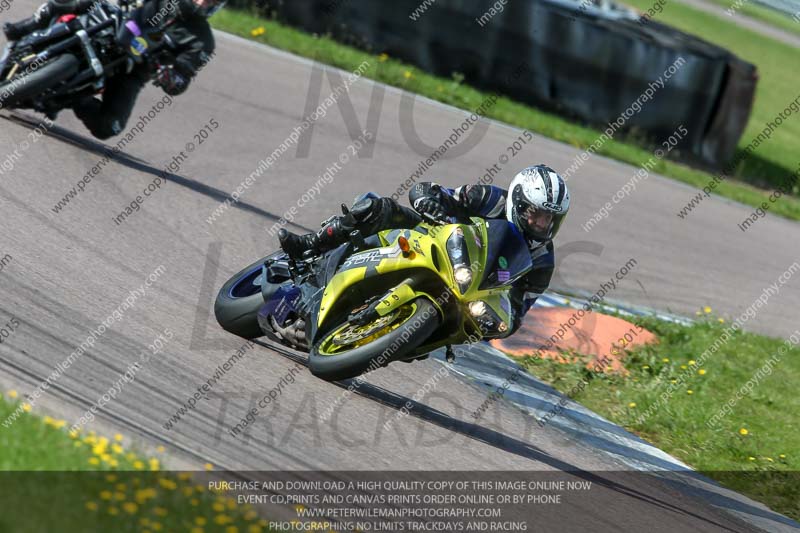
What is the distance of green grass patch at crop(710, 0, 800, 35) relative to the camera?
143 feet

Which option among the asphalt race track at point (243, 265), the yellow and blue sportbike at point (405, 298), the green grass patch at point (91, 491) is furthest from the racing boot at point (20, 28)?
the green grass patch at point (91, 491)

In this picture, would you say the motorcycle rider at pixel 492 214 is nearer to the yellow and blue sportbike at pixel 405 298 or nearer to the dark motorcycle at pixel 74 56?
the yellow and blue sportbike at pixel 405 298

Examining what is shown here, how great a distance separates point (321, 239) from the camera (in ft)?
24.7

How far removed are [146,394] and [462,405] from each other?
2.57m

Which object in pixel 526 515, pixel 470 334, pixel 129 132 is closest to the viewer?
pixel 526 515

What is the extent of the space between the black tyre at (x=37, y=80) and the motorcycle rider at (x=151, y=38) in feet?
2.00

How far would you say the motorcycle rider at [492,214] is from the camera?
6.98 m

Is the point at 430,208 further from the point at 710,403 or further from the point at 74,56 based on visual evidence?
the point at 74,56

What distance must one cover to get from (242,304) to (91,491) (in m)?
3.00

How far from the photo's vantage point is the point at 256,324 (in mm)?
7609

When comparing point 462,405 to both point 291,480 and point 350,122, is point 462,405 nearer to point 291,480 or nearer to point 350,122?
point 291,480

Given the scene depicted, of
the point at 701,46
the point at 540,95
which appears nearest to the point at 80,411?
the point at 540,95

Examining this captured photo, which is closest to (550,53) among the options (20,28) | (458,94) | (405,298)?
(458,94)

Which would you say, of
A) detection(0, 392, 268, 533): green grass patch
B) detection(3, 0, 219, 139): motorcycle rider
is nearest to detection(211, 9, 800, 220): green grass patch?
detection(3, 0, 219, 139): motorcycle rider
